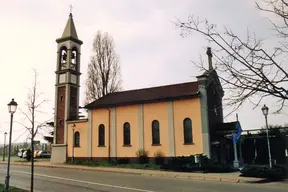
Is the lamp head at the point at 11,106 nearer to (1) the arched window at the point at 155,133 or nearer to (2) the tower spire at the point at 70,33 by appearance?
(1) the arched window at the point at 155,133

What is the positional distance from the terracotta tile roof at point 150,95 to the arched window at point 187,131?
2.41m

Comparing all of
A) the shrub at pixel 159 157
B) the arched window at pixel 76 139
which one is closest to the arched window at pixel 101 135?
the arched window at pixel 76 139

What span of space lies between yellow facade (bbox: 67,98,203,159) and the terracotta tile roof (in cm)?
53

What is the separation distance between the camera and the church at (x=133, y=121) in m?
25.6

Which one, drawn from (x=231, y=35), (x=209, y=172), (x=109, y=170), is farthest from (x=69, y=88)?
(x=231, y=35)

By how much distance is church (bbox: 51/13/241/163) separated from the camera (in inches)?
1008

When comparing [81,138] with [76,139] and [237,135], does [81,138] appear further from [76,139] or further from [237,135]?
[237,135]

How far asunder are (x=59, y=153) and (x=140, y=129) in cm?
1077

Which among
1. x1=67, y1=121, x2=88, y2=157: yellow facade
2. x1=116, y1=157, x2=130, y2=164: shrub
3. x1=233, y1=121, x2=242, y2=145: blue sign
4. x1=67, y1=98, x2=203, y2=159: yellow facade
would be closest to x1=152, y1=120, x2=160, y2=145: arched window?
x1=67, y1=98, x2=203, y2=159: yellow facade

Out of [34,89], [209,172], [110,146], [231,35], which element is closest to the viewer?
[231,35]

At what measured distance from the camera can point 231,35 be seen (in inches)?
162

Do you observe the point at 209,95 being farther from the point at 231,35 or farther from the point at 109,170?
the point at 231,35

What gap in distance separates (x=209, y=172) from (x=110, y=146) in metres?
12.5

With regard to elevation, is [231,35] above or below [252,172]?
above
